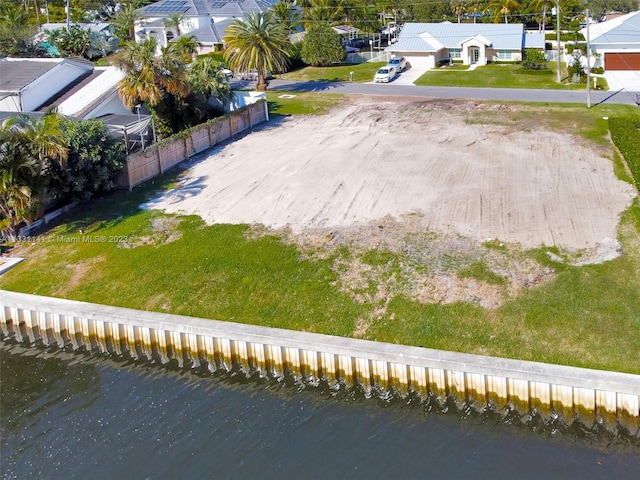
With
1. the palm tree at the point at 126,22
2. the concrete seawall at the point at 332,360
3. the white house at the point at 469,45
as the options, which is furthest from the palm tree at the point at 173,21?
the concrete seawall at the point at 332,360

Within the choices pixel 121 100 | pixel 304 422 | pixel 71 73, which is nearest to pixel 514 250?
pixel 304 422

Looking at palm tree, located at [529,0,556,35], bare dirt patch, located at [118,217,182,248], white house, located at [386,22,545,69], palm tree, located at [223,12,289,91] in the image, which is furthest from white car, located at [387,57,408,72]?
bare dirt patch, located at [118,217,182,248]

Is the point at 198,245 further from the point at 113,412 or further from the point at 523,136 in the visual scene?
the point at 523,136

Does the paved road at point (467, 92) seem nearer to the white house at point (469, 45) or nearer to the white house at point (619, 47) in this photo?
the white house at point (619, 47)

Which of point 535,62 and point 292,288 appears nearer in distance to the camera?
point 292,288

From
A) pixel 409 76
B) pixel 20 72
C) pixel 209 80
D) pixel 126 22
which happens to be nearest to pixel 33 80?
pixel 20 72

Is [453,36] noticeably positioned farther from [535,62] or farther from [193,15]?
[193,15]
